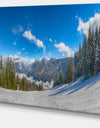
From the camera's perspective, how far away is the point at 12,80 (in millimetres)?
4184

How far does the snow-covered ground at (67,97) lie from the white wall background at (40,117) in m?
0.15

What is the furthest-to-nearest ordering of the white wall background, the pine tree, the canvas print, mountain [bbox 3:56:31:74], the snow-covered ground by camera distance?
mountain [bbox 3:56:31:74] < the pine tree < the canvas print < the snow-covered ground < the white wall background

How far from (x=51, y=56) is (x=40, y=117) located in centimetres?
151

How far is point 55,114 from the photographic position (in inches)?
144

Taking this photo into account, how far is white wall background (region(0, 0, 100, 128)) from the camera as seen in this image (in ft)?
10.6

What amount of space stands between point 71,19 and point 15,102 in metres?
2.63

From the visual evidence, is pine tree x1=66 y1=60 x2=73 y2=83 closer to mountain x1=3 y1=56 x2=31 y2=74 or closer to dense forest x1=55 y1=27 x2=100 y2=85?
dense forest x1=55 y1=27 x2=100 y2=85

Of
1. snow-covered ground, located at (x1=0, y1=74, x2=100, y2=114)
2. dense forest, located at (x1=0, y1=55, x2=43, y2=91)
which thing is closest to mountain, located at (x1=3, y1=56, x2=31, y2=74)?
dense forest, located at (x1=0, y1=55, x2=43, y2=91)

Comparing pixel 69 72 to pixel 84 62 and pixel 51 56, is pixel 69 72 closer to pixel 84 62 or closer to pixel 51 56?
pixel 84 62

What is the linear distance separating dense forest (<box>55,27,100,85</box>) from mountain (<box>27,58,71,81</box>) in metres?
0.20

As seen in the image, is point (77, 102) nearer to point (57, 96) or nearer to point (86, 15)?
point (57, 96)

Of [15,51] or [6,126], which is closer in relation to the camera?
[6,126]

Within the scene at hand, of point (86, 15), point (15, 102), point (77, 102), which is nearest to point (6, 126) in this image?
point (15, 102)

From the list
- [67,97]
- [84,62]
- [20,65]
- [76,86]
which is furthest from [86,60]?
[20,65]
